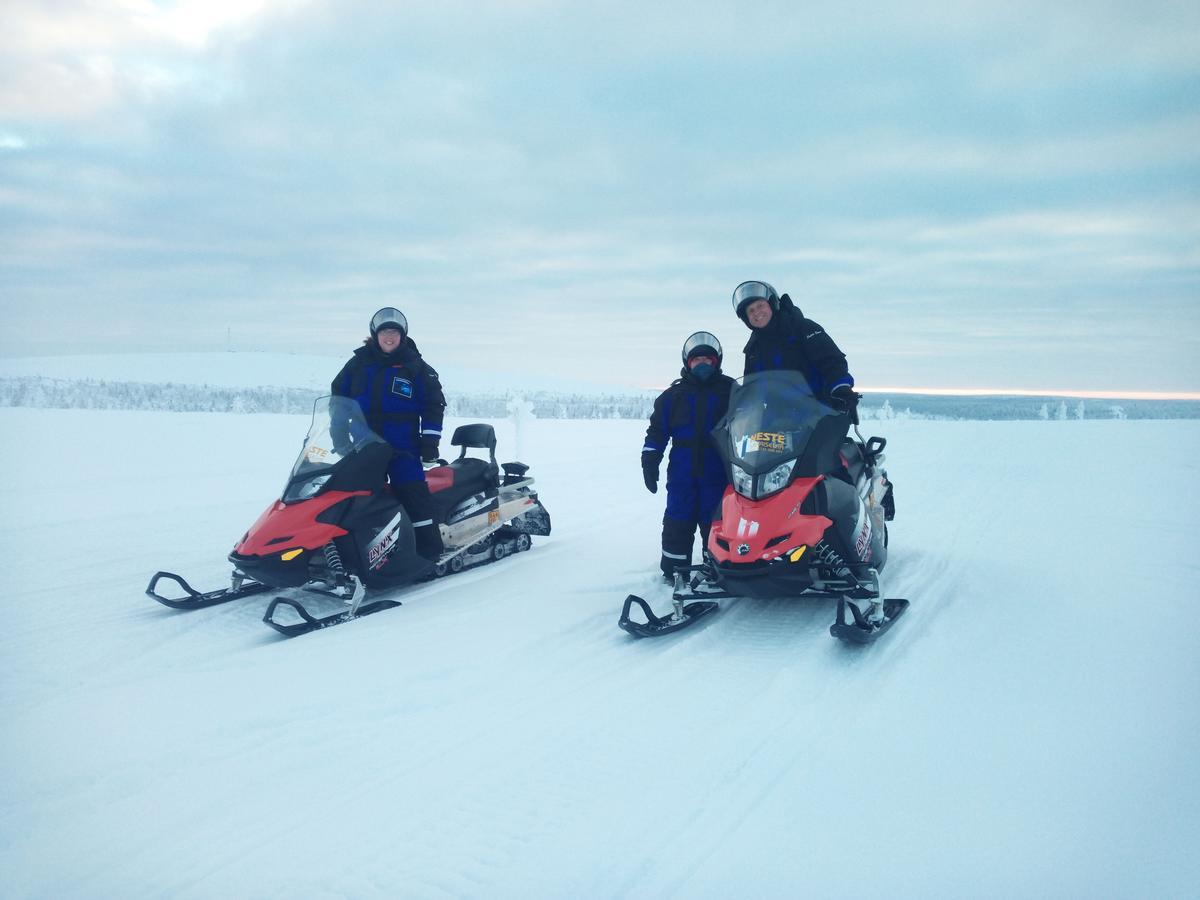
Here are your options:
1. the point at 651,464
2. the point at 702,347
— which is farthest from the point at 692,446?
the point at 702,347

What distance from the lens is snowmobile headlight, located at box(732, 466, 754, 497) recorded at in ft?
14.6

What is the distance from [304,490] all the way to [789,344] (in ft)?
10.8

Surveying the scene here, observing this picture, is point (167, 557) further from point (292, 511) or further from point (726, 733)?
point (726, 733)

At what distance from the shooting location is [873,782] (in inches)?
107

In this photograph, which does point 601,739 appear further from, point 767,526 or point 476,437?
point 476,437

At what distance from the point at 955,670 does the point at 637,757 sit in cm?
173

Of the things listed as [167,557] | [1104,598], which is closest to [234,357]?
[167,557]

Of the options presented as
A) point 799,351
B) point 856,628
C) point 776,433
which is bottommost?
point 856,628

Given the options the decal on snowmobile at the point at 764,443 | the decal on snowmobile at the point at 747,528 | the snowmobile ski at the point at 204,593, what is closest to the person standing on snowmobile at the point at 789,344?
the decal on snowmobile at the point at 764,443

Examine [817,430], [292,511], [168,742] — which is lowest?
[168,742]

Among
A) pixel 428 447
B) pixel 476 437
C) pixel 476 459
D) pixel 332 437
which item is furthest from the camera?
pixel 476 437

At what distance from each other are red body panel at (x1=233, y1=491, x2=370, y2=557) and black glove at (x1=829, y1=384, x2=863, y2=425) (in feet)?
10.5

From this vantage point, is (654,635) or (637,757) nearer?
(637,757)

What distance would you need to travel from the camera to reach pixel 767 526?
420 cm
